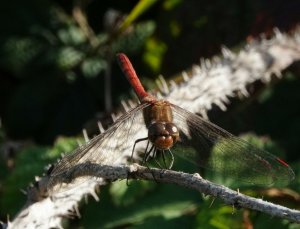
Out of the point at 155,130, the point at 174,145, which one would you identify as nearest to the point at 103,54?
the point at 174,145

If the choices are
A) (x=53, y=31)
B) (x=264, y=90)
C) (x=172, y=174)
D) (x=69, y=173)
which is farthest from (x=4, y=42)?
(x=172, y=174)

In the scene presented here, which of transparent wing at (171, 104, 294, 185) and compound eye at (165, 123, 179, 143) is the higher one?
compound eye at (165, 123, 179, 143)

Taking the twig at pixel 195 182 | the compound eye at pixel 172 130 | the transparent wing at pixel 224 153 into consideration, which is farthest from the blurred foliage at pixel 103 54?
the twig at pixel 195 182

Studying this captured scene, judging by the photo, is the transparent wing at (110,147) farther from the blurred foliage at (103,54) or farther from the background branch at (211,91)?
the blurred foliage at (103,54)

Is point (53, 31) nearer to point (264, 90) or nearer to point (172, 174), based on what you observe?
point (264, 90)

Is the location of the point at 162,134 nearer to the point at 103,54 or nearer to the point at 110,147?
the point at 110,147

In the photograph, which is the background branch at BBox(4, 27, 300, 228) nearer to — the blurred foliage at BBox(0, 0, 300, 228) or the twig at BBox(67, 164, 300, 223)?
the twig at BBox(67, 164, 300, 223)

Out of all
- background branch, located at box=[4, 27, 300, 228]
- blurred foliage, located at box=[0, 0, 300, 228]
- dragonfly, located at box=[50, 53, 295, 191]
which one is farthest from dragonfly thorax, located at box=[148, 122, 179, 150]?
blurred foliage, located at box=[0, 0, 300, 228]
